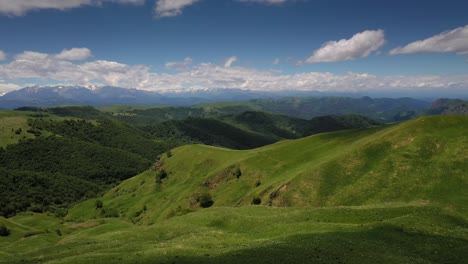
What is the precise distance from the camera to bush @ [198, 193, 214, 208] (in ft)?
366

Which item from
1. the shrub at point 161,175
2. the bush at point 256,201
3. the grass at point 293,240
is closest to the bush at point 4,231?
the grass at point 293,240

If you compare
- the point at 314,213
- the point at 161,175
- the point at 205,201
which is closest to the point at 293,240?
the point at 314,213

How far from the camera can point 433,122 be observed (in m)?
96.0

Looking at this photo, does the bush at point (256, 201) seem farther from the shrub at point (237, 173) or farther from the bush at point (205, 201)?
the shrub at point (237, 173)

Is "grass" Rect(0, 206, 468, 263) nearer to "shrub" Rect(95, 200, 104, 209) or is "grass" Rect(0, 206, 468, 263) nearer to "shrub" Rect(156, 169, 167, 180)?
"shrub" Rect(156, 169, 167, 180)

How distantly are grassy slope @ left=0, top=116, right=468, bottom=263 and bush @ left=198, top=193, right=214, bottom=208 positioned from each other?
2.01m

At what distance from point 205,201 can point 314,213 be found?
197 ft

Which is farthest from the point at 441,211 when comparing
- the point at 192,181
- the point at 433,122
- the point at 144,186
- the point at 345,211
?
the point at 144,186

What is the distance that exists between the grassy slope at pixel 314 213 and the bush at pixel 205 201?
79.2 inches

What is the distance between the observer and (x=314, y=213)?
57250mm

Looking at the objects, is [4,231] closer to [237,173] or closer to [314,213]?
[237,173]

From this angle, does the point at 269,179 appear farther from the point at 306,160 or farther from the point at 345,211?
the point at 345,211

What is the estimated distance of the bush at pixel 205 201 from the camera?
111575 millimetres

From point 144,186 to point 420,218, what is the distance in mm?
161525
